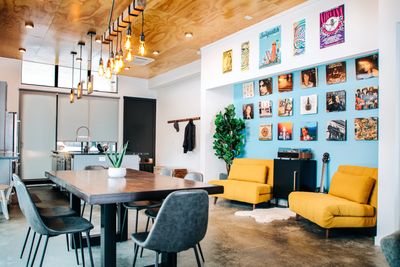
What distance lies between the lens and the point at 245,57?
19.6 ft

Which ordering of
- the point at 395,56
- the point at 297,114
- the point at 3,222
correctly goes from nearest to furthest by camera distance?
the point at 395,56
the point at 3,222
the point at 297,114

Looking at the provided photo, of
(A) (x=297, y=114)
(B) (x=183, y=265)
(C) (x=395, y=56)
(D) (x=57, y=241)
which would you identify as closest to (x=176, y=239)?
(B) (x=183, y=265)

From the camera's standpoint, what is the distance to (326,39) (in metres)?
4.54

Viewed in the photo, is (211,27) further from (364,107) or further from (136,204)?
(136,204)

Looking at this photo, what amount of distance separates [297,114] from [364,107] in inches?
49.2

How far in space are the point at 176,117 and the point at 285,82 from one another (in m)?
4.11

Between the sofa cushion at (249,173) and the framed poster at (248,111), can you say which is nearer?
the sofa cushion at (249,173)

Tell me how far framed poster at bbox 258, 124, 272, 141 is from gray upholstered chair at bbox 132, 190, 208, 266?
4.25 m

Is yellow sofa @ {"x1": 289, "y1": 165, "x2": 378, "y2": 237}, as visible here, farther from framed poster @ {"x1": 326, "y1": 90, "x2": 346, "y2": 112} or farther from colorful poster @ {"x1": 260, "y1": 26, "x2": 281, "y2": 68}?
colorful poster @ {"x1": 260, "y1": 26, "x2": 281, "y2": 68}

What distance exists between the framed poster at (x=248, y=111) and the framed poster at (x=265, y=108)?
9.7 inches

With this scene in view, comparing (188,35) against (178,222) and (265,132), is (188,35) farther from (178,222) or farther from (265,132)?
(178,222)

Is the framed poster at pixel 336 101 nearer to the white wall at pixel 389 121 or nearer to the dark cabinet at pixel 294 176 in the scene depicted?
the dark cabinet at pixel 294 176

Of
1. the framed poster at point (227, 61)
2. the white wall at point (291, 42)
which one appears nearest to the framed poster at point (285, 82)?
the white wall at point (291, 42)

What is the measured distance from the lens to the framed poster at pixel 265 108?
619 cm
